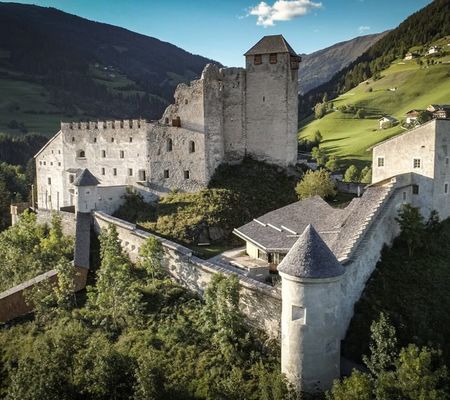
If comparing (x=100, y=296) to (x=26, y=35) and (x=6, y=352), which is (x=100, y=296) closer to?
(x=6, y=352)

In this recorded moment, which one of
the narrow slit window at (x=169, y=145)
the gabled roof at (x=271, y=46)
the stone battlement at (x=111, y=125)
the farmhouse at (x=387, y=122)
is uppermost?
the gabled roof at (x=271, y=46)

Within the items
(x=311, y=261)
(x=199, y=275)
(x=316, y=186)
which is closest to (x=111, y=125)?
(x=316, y=186)

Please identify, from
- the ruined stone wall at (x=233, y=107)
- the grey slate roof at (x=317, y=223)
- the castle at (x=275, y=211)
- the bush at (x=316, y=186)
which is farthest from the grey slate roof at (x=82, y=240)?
the bush at (x=316, y=186)

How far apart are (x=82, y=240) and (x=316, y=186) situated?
1826cm

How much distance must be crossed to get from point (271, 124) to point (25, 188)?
49888 mm

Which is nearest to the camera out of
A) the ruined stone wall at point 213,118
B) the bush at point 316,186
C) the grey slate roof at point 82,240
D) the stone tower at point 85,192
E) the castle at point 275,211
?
the castle at point 275,211

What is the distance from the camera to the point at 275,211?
109 feet

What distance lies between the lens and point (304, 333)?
18.3m

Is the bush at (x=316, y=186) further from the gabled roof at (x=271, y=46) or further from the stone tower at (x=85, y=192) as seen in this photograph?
the stone tower at (x=85, y=192)

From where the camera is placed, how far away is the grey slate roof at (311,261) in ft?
59.0

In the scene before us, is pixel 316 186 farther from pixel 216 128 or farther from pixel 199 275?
pixel 199 275

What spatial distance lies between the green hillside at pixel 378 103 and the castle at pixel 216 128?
137 feet

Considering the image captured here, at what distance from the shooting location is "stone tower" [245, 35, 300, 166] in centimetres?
3966

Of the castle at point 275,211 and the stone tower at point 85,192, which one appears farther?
the stone tower at point 85,192
